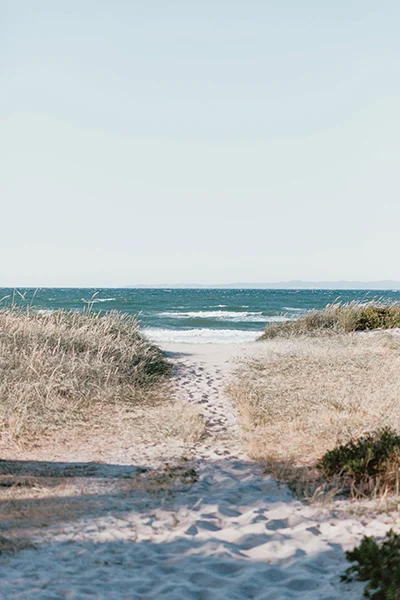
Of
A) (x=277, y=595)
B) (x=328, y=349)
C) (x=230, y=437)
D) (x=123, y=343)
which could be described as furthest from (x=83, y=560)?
(x=328, y=349)

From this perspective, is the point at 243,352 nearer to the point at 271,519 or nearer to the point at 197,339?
the point at 197,339

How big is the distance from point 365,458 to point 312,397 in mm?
4052

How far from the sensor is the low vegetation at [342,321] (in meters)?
20.2

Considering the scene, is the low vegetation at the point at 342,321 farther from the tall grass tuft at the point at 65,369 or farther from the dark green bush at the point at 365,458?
the dark green bush at the point at 365,458

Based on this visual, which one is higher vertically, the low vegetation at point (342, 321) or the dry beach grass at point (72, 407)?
the low vegetation at point (342, 321)

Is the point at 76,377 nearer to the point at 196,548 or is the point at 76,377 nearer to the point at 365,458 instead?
the point at 365,458

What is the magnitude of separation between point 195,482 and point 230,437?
87.5 inches

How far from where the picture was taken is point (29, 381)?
1052 cm

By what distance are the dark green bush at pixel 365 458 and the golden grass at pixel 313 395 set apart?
0.48m

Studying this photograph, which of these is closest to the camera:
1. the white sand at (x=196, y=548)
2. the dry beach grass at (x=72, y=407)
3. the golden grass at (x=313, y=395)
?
the white sand at (x=196, y=548)

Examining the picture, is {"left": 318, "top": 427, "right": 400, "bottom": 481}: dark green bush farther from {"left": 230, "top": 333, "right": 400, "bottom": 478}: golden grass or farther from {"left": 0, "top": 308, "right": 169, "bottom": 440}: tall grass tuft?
{"left": 0, "top": 308, "right": 169, "bottom": 440}: tall grass tuft

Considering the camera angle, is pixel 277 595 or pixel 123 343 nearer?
pixel 277 595

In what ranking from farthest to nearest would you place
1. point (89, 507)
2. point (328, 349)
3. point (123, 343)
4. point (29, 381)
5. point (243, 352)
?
point (243, 352)
point (328, 349)
point (123, 343)
point (29, 381)
point (89, 507)

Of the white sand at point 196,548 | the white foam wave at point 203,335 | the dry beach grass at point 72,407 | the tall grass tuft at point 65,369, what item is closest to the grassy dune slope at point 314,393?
the white sand at point 196,548
